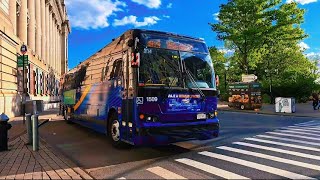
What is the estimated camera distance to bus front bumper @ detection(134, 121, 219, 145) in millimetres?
8625

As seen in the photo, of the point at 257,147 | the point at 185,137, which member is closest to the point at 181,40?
the point at 185,137

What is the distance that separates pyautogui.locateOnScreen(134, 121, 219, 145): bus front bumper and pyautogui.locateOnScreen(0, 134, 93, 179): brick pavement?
175 centimetres

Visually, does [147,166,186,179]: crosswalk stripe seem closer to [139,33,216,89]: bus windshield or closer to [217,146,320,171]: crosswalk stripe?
[139,33,216,89]: bus windshield

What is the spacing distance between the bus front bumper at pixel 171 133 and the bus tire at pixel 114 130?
5.00 feet

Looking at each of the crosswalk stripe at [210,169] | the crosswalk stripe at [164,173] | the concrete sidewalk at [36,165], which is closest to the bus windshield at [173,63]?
the crosswalk stripe at [210,169]

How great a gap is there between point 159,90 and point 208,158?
2075mm

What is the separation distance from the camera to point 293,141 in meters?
11.6

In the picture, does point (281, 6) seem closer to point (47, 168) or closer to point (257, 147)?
point (257, 147)

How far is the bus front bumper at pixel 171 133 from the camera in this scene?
28.3 ft

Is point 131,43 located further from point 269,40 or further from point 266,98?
point 269,40

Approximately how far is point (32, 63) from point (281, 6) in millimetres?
31009

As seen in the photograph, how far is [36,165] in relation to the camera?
7.97 meters

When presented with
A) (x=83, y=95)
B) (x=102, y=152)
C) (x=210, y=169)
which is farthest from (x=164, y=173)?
(x=83, y=95)

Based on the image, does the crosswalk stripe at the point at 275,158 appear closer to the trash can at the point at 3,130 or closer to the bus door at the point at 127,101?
the bus door at the point at 127,101
